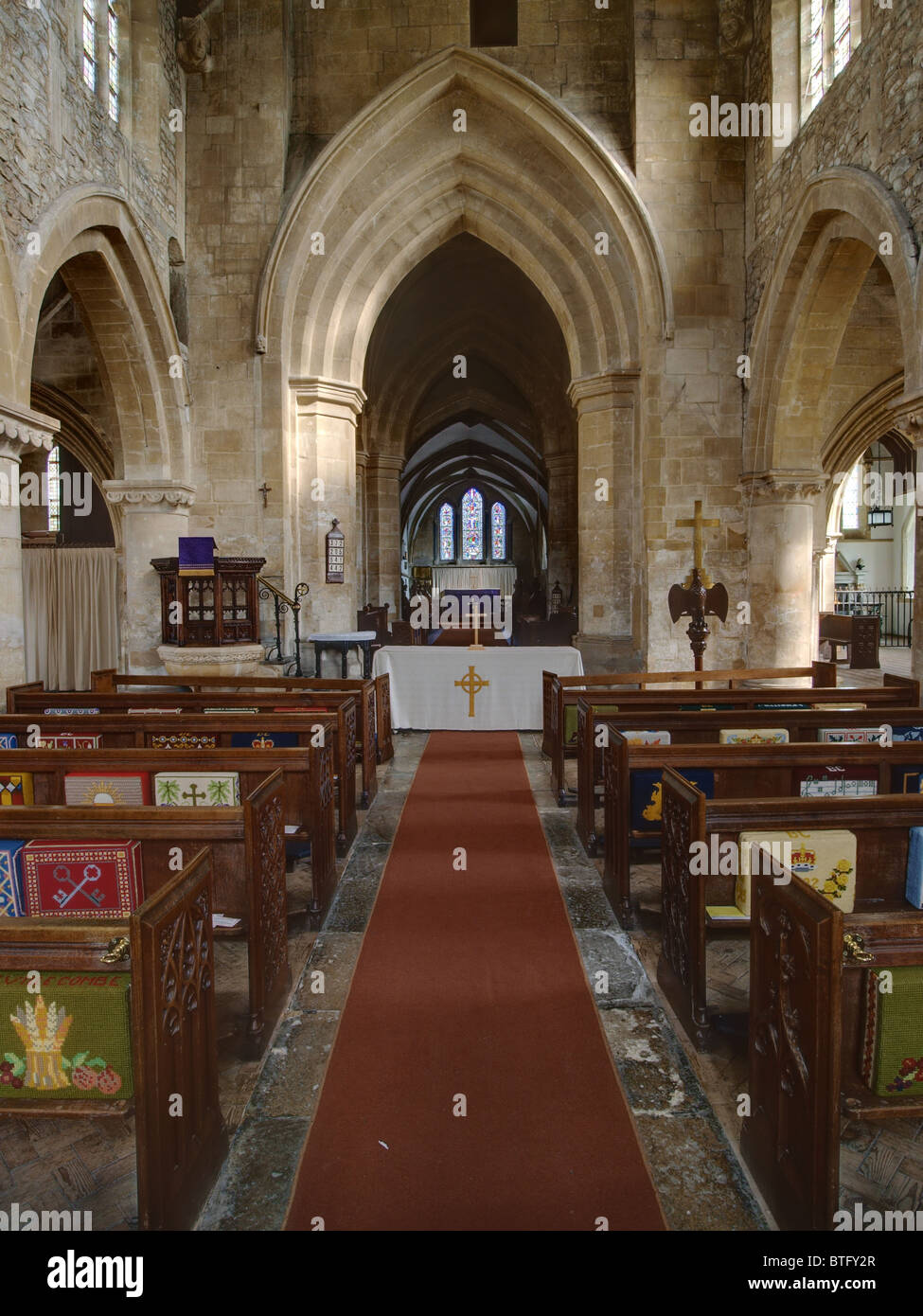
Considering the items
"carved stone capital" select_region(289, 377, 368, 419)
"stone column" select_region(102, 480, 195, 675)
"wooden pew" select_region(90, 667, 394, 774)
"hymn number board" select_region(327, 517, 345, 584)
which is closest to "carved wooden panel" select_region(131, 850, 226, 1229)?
"wooden pew" select_region(90, 667, 394, 774)

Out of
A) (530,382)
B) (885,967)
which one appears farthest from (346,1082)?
(530,382)

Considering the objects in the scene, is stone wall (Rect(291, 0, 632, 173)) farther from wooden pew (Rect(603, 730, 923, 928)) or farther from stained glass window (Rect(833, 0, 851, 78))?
wooden pew (Rect(603, 730, 923, 928))

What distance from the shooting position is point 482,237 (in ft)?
36.8

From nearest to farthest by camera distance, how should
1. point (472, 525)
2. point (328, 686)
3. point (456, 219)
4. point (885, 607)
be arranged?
point (328, 686) < point (456, 219) < point (885, 607) < point (472, 525)

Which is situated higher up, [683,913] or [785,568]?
[785,568]

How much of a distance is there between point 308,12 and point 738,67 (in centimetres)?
523

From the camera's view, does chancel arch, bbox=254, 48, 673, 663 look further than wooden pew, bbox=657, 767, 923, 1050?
Yes

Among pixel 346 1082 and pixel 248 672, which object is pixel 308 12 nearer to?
pixel 248 672

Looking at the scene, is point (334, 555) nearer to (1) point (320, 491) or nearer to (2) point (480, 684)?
(1) point (320, 491)

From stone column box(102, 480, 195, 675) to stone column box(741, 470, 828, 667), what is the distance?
6.87 m

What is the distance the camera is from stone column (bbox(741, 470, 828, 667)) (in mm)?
9508

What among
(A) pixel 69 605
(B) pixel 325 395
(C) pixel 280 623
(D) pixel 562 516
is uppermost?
(B) pixel 325 395

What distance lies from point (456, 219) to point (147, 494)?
5560mm

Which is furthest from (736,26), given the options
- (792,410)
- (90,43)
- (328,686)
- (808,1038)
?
(808,1038)
